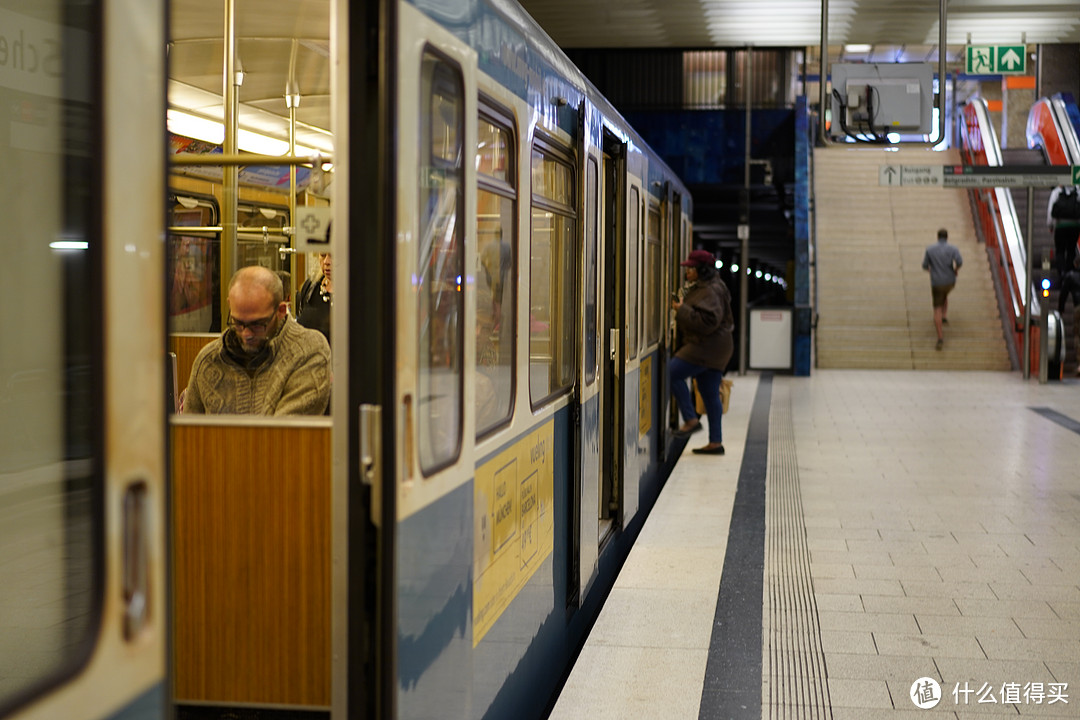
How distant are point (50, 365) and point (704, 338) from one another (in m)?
7.42

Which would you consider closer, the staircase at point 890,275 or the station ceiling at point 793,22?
the station ceiling at point 793,22

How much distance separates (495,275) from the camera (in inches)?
128

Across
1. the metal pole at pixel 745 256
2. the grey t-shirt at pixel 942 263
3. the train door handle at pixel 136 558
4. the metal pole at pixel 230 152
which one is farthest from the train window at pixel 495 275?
the grey t-shirt at pixel 942 263

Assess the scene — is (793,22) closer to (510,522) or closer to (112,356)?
(510,522)

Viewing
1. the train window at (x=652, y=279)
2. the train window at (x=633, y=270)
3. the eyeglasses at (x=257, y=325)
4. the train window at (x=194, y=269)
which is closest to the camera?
the eyeglasses at (x=257, y=325)

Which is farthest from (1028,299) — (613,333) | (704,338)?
(613,333)

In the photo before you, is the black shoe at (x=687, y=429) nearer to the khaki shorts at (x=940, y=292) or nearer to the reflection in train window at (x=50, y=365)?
the reflection in train window at (x=50, y=365)

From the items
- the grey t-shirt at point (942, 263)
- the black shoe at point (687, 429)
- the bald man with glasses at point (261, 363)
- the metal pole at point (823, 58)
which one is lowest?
the black shoe at point (687, 429)

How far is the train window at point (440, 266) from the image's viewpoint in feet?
8.18

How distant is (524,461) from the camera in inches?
144

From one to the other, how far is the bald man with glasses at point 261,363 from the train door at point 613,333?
248 centimetres

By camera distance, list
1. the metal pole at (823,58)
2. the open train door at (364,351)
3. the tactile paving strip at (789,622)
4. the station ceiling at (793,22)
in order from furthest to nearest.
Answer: the station ceiling at (793,22), the metal pole at (823,58), the tactile paving strip at (789,622), the open train door at (364,351)

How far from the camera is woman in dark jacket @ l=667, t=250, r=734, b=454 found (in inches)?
355

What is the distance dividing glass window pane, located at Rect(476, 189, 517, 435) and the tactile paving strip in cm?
153
